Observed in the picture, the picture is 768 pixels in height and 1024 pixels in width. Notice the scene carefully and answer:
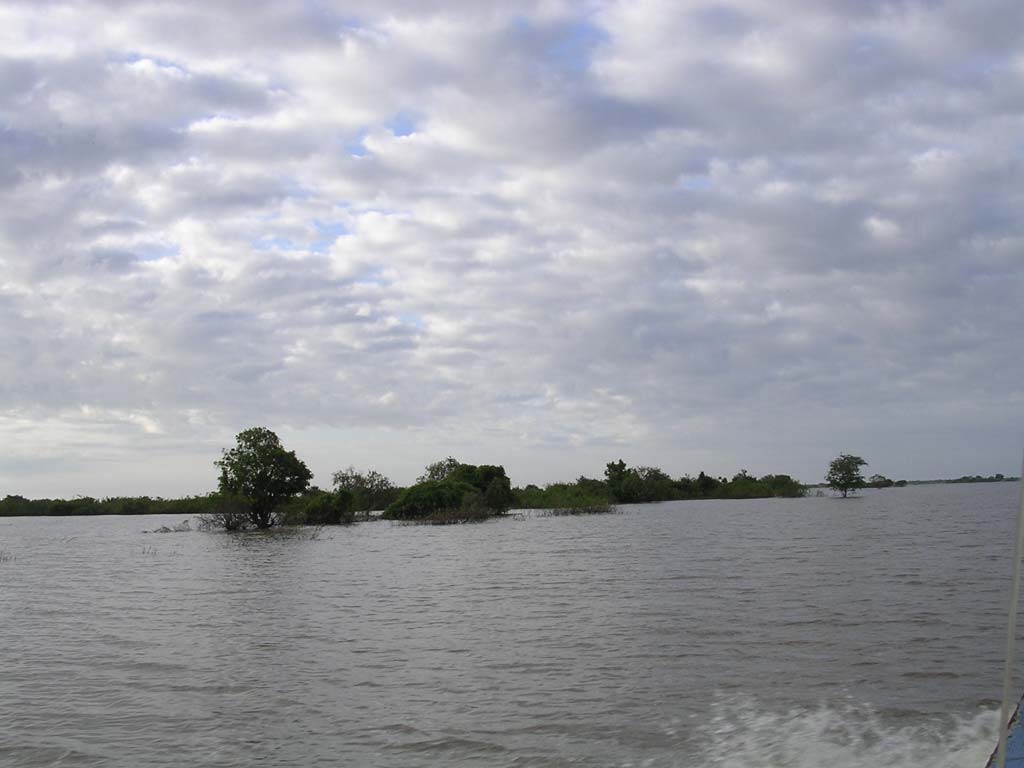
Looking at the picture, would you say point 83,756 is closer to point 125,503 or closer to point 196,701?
point 196,701

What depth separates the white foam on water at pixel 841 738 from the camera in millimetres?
10859

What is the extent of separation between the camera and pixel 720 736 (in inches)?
466

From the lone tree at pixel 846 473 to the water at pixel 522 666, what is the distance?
118 m

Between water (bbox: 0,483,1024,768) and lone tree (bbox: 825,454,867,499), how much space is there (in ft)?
387

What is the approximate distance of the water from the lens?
11.7m

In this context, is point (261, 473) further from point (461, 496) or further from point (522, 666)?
point (522, 666)

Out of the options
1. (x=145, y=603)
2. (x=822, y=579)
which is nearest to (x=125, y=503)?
(x=145, y=603)

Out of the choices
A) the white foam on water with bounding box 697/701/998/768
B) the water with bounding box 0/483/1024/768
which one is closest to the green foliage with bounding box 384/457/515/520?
the water with bounding box 0/483/1024/768

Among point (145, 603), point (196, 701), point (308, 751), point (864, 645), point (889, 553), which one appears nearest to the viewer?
point (308, 751)

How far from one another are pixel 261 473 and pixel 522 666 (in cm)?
6840

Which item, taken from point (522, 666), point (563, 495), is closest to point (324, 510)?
point (563, 495)

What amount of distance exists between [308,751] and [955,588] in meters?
21.5

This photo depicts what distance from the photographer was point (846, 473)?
147375 millimetres

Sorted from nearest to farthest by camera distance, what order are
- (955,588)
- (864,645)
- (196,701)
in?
(196,701) < (864,645) < (955,588)
